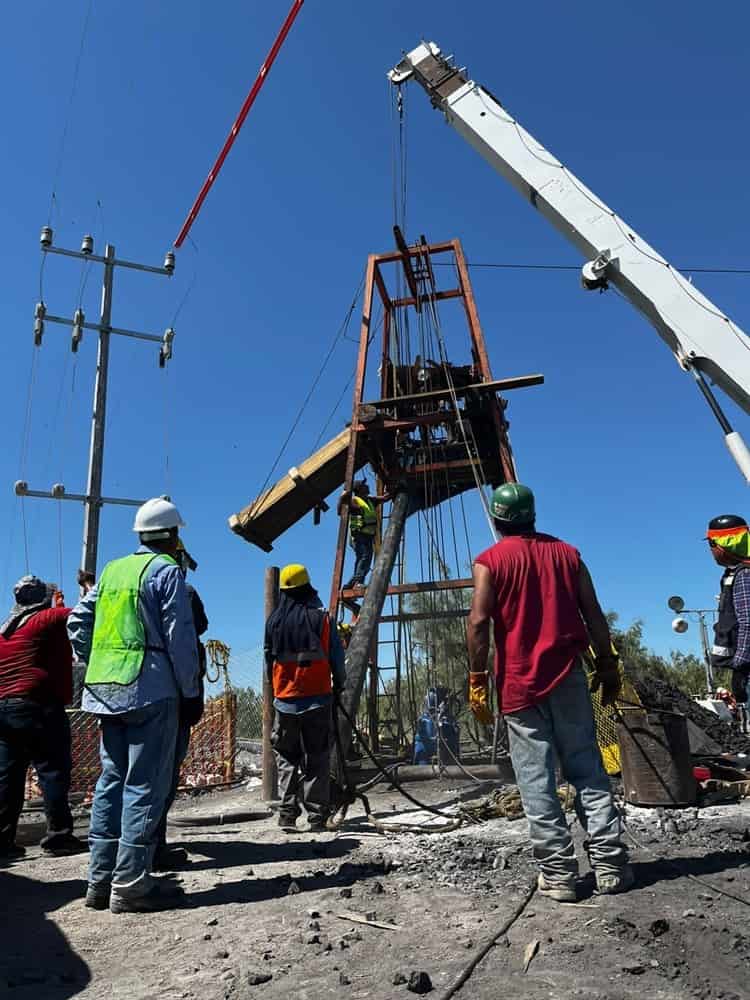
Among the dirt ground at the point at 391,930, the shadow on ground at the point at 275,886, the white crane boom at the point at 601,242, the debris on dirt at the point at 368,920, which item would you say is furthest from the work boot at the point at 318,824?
the white crane boom at the point at 601,242

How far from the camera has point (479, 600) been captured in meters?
3.43

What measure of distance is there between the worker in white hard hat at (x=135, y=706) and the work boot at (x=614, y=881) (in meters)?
1.99

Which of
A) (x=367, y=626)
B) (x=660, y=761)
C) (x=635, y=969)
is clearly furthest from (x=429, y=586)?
(x=635, y=969)

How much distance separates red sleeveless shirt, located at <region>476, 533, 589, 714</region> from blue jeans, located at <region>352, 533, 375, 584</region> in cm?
765

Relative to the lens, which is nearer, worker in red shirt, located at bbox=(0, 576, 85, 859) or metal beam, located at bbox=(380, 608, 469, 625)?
worker in red shirt, located at bbox=(0, 576, 85, 859)

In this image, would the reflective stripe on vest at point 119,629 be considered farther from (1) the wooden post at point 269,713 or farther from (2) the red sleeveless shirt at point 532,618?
(1) the wooden post at point 269,713

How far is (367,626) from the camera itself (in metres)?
7.88

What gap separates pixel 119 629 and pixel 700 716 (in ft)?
22.9

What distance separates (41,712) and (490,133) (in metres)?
8.51

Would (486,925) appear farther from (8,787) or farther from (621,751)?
(8,787)

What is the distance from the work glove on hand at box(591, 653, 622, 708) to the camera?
357cm

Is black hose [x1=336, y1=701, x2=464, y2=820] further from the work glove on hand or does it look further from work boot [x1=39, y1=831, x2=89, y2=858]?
work boot [x1=39, y1=831, x2=89, y2=858]

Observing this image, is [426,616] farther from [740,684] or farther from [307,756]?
[740,684]

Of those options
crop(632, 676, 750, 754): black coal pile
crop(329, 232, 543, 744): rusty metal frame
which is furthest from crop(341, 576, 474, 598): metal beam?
crop(632, 676, 750, 754): black coal pile
